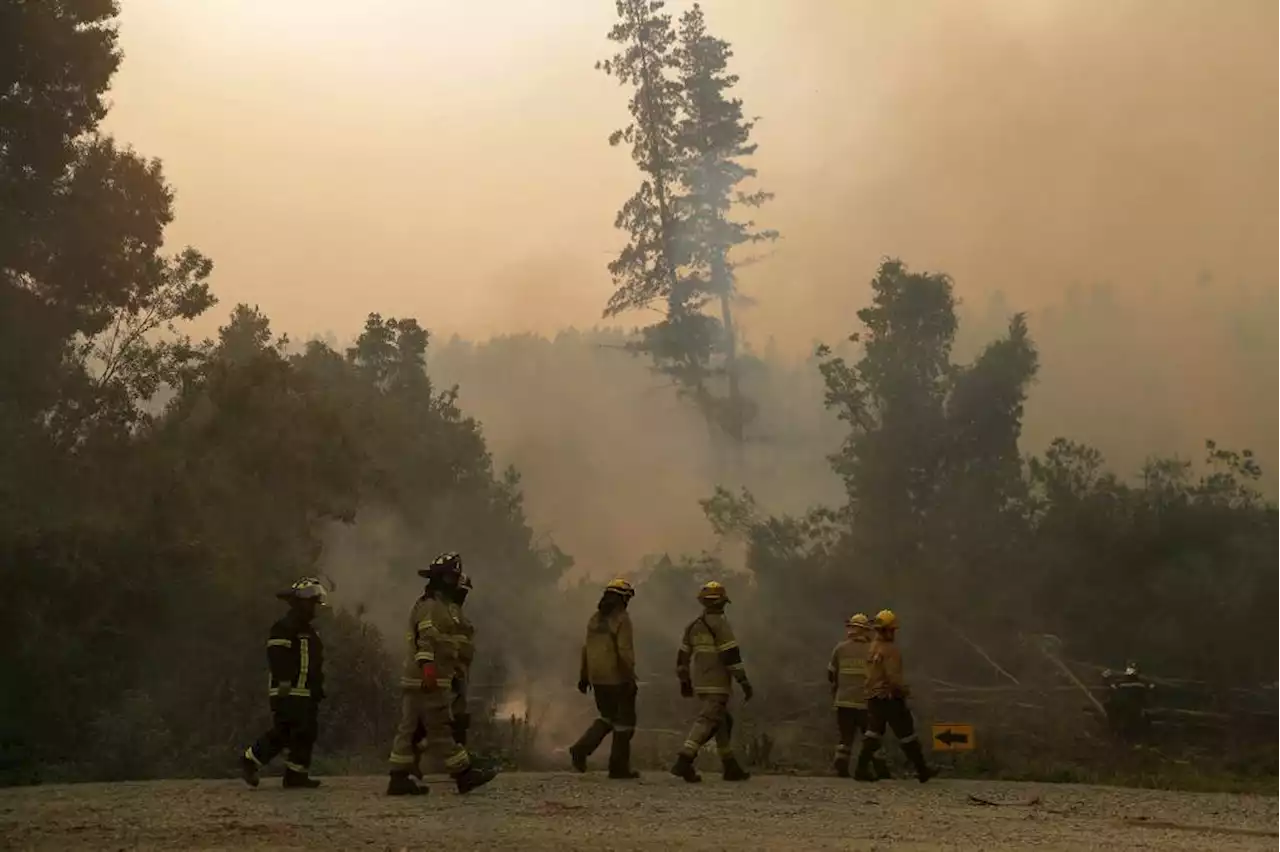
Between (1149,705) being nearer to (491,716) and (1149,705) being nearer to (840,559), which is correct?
(840,559)

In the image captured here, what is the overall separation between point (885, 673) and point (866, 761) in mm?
994

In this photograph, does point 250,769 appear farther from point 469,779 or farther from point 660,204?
point 660,204

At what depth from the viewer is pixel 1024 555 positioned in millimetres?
25672

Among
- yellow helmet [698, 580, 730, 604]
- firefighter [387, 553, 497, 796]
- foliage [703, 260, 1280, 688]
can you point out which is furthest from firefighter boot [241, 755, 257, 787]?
foliage [703, 260, 1280, 688]

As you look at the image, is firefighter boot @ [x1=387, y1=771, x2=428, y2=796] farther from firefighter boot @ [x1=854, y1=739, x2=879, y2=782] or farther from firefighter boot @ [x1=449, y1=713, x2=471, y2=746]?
firefighter boot @ [x1=854, y1=739, x2=879, y2=782]

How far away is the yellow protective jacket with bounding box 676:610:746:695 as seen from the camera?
41.0 feet

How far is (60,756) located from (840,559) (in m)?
17.0

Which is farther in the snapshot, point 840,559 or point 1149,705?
point 840,559

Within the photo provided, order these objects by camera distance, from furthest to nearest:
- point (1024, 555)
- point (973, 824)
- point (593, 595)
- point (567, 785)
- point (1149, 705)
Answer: point (593, 595)
point (1024, 555)
point (1149, 705)
point (567, 785)
point (973, 824)

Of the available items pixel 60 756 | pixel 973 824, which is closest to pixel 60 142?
pixel 60 756

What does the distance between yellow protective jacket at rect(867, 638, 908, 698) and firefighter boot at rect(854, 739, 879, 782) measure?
0.52 meters

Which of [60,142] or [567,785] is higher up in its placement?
[60,142]

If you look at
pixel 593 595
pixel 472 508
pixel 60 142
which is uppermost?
pixel 60 142

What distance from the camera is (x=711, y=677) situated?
12.5 meters
